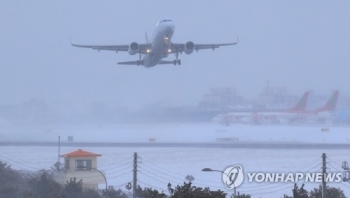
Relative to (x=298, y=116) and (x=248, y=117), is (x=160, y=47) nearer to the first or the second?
(x=248, y=117)

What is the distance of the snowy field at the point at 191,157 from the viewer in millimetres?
67312

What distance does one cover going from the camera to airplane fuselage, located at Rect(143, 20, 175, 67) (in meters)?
69.8

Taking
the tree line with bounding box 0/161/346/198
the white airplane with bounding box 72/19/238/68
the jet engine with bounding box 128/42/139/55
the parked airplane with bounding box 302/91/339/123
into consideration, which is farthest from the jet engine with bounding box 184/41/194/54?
the parked airplane with bounding box 302/91/339/123

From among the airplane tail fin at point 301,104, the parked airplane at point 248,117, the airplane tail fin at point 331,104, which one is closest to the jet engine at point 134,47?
the parked airplane at point 248,117

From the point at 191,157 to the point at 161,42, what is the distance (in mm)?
20109

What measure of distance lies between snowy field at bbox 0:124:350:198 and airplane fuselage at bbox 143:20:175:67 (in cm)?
892

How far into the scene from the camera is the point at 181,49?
243 ft

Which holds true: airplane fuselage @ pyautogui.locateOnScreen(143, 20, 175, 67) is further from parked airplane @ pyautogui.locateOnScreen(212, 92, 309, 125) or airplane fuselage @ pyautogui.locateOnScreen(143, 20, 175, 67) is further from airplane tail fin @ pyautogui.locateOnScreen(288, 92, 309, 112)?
airplane tail fin @ pyautogui.locateOnScreen(288, 92, 309, 112)

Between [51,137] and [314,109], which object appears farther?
[314,109]

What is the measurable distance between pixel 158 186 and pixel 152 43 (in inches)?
556

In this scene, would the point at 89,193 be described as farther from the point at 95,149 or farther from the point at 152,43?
the point at 95,149

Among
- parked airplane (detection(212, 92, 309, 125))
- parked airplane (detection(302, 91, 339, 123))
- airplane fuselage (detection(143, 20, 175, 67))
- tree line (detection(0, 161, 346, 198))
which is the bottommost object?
tree line (detection(0, 161, 346, 198))

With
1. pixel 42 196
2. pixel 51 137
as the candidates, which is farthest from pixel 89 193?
pixel 51 137

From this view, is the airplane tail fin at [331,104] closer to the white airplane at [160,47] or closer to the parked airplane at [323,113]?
the parked airplane at [323,113]
